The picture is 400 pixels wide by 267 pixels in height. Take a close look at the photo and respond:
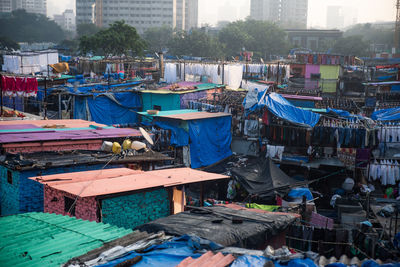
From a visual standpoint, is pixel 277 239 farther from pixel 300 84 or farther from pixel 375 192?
pixel 300 84

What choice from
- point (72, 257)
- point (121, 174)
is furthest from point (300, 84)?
point (72, 257)

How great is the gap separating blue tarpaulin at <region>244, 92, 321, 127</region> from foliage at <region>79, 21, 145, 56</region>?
27.1 metres

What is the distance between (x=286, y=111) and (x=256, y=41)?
52103 mm

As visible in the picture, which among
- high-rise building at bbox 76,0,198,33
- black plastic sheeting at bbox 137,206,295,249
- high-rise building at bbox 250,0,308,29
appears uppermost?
high-rise building at bbox 250,0,308,29

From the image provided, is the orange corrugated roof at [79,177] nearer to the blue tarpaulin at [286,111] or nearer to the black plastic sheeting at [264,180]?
the black plastic sheeting at [264,180]

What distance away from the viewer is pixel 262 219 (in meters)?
7.62

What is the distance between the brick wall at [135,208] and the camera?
877cm

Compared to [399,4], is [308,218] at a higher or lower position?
lower

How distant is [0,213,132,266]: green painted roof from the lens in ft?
18.2

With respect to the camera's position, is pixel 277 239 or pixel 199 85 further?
pixel 199 85

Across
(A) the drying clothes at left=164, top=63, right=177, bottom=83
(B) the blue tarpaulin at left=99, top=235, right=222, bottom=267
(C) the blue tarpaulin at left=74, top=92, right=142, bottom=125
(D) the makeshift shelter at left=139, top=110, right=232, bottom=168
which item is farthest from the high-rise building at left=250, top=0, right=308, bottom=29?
(B) the blue tarpaulin at left=99, top=235, right=222, bottom=267

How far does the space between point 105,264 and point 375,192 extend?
44.9 ft

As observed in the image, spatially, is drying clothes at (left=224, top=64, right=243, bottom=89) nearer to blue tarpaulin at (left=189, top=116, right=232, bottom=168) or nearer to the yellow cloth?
blue tarpaulin at (left=189, top=116, right=232, bottom=168)

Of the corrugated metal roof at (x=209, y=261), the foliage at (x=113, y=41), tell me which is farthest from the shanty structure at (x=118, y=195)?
the foliage at (x=113, y=41)
